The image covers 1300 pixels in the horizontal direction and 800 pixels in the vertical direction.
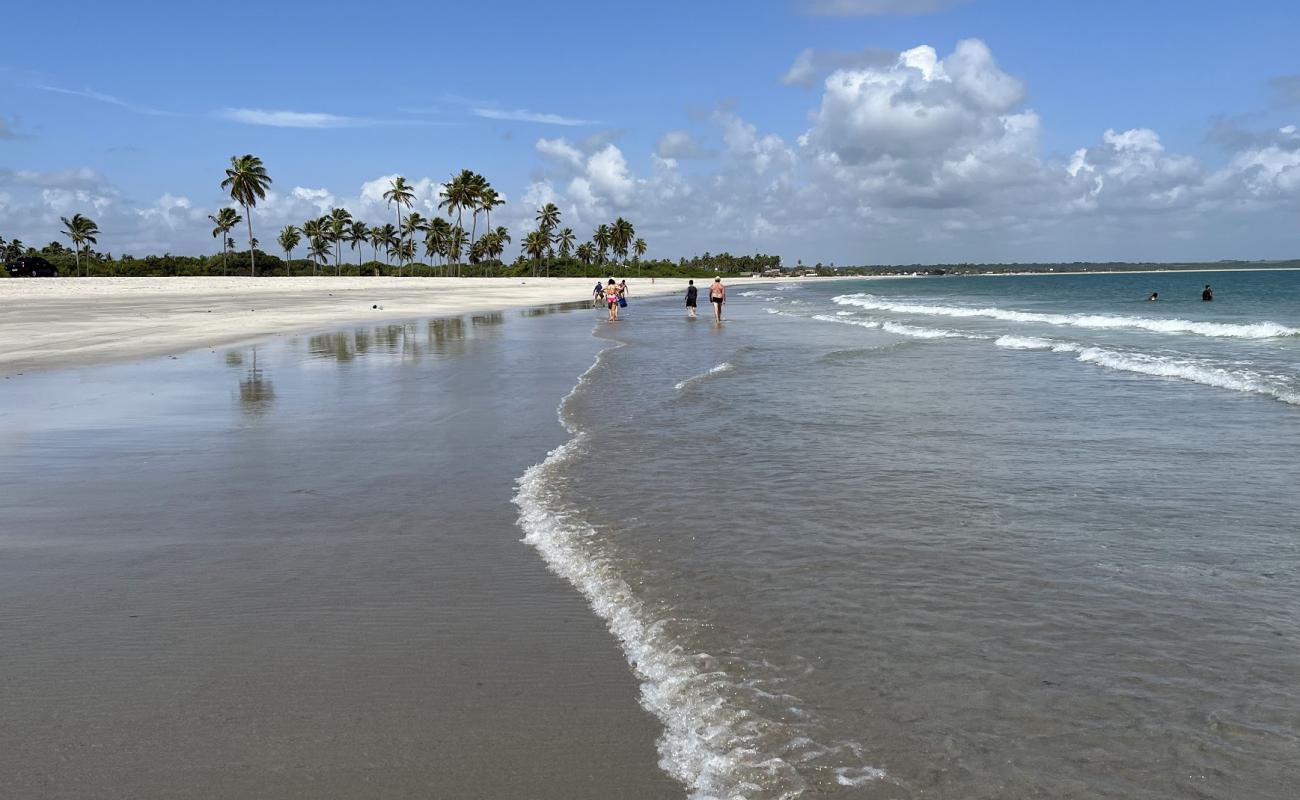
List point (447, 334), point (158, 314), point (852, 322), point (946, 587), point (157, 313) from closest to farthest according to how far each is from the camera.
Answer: point (946, 587), point (447, 334), point (158, 314), point (157, 313), point (852, 322)

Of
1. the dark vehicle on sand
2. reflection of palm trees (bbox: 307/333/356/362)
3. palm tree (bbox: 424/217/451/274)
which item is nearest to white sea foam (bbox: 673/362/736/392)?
reflection of palm trees (bbox: 307/333/356/362)

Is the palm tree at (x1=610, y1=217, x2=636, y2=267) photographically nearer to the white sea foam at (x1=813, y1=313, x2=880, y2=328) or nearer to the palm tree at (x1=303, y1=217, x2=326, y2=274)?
the palm tree at (x1=303, y1=217, x2=326, y2=274)

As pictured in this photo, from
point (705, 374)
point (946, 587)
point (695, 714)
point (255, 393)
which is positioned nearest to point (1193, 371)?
point (705, 374)

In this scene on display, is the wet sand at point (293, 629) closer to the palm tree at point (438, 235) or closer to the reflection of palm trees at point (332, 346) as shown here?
the reflection of palm trees at point (332, 346)

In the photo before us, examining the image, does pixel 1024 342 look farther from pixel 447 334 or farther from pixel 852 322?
pixel 447 334

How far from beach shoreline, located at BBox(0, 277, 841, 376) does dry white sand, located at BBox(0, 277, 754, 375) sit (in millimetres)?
26

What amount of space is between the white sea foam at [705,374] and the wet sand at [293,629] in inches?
211

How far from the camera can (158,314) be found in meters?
36.4

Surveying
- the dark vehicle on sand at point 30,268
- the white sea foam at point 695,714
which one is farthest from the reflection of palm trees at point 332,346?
the dark vehicle on sand at point 30,268

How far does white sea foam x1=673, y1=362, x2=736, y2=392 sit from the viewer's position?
1543 centimetres

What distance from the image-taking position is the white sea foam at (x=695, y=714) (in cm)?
331

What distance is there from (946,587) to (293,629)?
11.8ft

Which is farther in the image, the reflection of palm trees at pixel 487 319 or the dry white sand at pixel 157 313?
the reflection of palm trees at pixel 487 319

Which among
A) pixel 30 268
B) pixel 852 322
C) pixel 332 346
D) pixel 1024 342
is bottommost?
pixel 852 322
